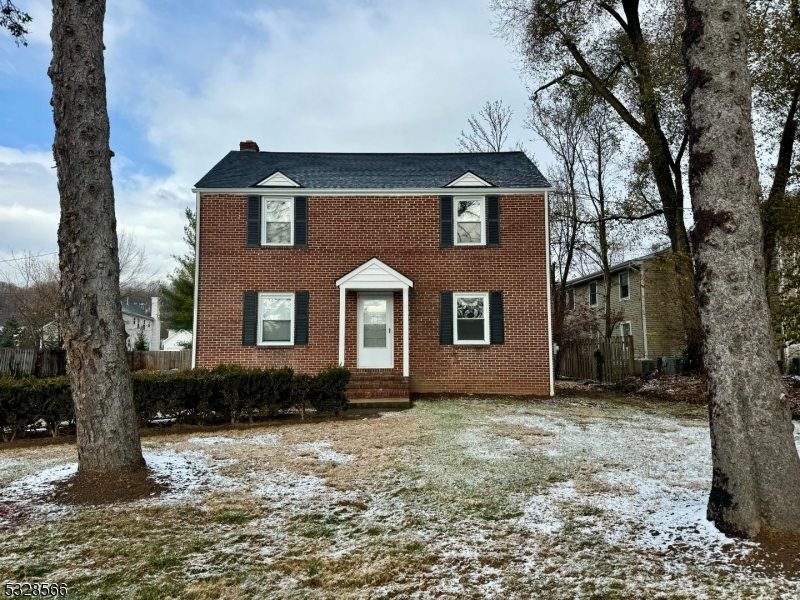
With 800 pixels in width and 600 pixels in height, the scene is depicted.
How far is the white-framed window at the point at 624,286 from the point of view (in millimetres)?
24381

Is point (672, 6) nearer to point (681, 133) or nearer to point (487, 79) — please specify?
point (681, 133)

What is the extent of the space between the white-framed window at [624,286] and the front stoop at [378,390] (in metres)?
16.6

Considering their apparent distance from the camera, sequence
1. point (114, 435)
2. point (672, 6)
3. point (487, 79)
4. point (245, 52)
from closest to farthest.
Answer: point (114, 435) < point (245, 52) < point (672, 6) < point (487, 79)

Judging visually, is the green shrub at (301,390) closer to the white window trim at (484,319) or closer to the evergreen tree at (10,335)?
the white window trim at (484,319)

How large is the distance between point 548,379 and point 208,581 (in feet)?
35.9

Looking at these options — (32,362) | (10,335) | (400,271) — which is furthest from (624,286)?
(10,335)

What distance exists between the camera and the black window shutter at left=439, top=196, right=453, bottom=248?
1320cm

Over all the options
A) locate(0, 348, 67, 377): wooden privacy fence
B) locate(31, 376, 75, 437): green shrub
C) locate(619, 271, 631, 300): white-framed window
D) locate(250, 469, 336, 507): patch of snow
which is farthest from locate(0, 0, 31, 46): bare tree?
locate(619, 271, 631, 300): white-framed window

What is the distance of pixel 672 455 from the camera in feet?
20.3

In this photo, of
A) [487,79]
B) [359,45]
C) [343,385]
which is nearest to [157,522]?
[343,385]

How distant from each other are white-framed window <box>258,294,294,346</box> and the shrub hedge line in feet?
12.0

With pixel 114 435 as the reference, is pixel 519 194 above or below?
above

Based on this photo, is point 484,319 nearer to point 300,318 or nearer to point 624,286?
point 300,318

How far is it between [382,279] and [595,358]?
10.4 metres
